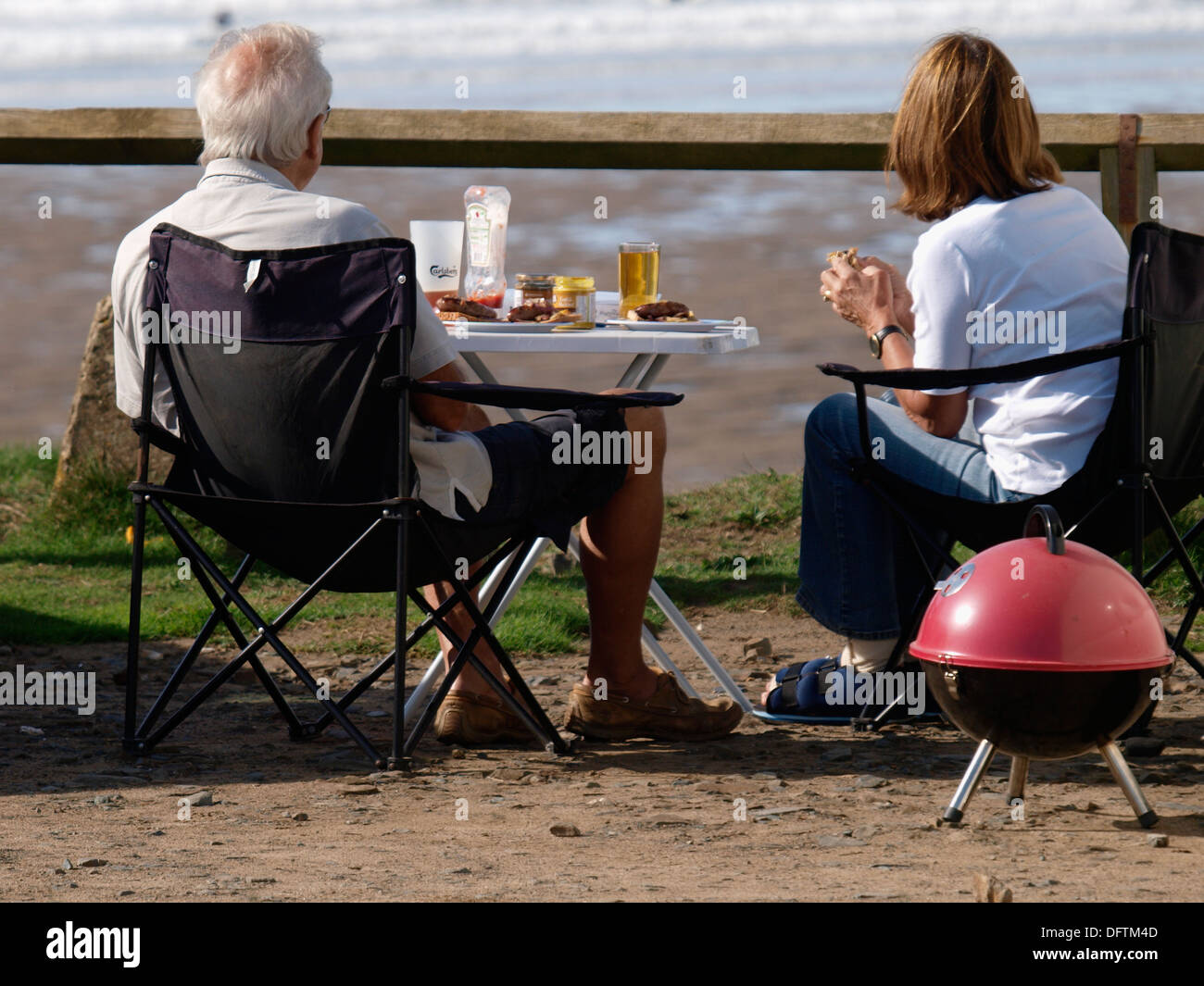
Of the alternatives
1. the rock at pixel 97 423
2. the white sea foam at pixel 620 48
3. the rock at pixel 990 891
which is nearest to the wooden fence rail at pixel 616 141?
the rock at pixel 97 423

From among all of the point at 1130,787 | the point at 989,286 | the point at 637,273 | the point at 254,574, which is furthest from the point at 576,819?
the point at 254,574

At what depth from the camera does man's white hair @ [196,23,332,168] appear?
3.82m

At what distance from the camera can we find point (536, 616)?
5.46 m

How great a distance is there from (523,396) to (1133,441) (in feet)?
4.33

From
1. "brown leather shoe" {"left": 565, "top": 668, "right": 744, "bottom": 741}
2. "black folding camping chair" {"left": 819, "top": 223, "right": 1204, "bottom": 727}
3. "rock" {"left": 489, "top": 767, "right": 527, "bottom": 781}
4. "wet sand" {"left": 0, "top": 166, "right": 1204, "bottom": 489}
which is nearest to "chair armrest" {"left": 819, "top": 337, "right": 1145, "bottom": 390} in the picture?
"black folding camping chair" {"left": 819, "top": 223, "right": 1204, "bottom": 727}

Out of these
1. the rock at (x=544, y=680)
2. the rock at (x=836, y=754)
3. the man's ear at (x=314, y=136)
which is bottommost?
the rock at (x=544, y=680)

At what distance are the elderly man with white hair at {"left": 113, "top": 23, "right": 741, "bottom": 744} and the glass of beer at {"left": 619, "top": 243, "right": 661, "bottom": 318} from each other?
491 millimetres

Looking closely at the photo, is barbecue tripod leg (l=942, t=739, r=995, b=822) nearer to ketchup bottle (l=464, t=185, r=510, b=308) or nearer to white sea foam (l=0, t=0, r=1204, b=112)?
ketchup bottle (l=464, t=185, r=510, b=308)

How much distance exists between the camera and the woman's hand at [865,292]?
4.11m

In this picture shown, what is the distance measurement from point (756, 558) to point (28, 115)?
292 centimetres

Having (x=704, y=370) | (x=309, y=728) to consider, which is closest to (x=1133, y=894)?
(x=309, y=728)

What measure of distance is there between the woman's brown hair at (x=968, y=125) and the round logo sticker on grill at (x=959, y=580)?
101 centimetres

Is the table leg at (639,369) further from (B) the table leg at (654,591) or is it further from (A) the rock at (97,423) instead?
(A) the rock at (97,423)

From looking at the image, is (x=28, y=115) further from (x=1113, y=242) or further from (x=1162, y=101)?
(x=1162, y=101)
